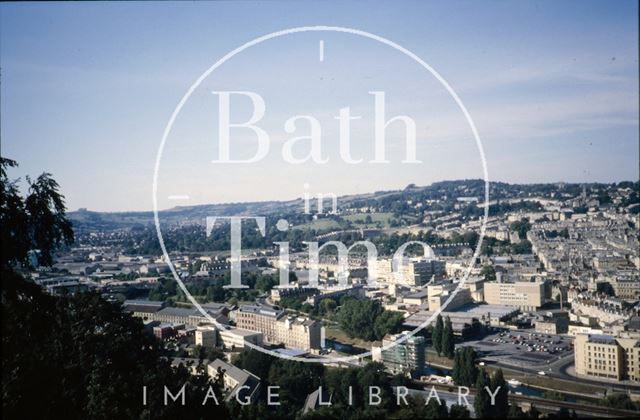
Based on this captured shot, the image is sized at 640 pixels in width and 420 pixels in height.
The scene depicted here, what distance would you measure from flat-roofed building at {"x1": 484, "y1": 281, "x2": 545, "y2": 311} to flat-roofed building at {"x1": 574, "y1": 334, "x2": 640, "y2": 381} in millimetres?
4842

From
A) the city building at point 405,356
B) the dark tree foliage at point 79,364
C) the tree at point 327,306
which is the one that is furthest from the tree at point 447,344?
the dark tree foliage at point 79,364

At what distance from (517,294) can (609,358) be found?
18.4ft

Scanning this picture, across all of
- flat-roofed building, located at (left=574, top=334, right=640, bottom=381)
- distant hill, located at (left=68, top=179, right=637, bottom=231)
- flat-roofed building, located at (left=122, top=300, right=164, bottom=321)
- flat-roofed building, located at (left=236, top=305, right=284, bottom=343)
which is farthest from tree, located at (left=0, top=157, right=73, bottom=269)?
distant hill, located at (left=68, top=179, right=637, bottom=231)

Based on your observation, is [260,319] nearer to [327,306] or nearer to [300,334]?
[300,334]

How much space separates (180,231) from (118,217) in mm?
14238

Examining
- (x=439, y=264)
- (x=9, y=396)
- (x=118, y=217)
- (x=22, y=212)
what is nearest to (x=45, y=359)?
(x=9, y=396)

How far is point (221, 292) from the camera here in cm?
1214

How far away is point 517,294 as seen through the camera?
12.1 metres

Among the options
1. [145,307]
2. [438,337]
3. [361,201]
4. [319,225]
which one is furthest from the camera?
[361,201]

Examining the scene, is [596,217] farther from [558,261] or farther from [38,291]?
[38,291]

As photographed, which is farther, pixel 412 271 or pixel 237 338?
pixel 412 271

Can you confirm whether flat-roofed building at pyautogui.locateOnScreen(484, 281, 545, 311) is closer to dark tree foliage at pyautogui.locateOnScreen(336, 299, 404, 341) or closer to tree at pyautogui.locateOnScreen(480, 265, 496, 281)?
tree at pyautogui.locateOnScreen(480, 265, 496, 281)

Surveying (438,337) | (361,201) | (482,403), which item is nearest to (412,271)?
(438,337)

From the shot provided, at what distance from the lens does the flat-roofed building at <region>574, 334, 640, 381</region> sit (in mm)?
6414
